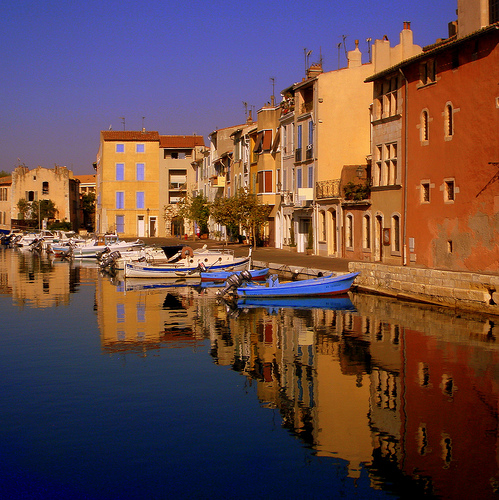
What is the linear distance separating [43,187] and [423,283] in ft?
Answer: 282

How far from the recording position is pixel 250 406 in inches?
566

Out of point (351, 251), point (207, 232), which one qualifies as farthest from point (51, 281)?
point (207, 232)

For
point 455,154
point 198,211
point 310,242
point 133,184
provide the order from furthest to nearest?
1. point 133,184
2. point 198,211
3. point 310,242
4. point 455,154

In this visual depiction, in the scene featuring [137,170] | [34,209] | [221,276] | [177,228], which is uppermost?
[137,170]

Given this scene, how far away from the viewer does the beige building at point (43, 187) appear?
341 feet

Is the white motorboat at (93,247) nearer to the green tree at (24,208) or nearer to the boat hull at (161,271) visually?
the boat hull at (161,271)

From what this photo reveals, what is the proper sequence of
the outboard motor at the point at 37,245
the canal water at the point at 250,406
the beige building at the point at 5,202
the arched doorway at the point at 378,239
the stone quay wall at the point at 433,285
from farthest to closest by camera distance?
1. the beige building at the point at 5,202
2. the outboard motor at the point at 37,245
3. the arched doorway at the point at 378,239
4. the stone quay wall at the point at 433,285
5. the canal water at the point at 250,406

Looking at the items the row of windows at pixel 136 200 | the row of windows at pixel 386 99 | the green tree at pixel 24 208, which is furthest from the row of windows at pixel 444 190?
the green tree at pixel 24 208

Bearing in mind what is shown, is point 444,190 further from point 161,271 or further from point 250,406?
point 250,406

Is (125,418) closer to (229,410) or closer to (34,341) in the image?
(229,410)

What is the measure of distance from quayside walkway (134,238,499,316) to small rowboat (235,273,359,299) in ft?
4.44

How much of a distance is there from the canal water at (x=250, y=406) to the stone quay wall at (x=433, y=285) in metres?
0.68

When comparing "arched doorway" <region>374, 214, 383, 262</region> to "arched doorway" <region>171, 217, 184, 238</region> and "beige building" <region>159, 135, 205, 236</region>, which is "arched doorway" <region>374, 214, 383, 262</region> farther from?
"beige building" <region>159, 135, 205, 236</region>

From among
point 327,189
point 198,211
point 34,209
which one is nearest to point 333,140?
point 327,189
